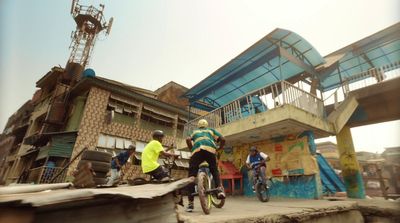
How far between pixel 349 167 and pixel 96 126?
14.4m

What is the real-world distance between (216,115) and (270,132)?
277 centimetres

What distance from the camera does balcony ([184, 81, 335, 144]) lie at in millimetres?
6703

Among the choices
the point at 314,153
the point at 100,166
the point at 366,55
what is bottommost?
the point at 100,166

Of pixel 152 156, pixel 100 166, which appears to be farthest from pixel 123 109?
pixel 152 156

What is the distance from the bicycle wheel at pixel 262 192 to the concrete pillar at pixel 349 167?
16.6ft

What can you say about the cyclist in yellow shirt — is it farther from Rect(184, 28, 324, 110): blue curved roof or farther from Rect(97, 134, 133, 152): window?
Rect(97, 134, 133, 152): window

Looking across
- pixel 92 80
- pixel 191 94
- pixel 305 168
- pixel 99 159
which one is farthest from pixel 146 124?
pixel 305 168

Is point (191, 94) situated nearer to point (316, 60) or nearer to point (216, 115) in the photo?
point (216, 115)

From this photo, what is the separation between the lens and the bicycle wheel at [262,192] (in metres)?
6.27

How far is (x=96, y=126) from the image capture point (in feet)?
46.2

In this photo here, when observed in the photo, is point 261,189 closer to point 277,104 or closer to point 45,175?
point 277,104

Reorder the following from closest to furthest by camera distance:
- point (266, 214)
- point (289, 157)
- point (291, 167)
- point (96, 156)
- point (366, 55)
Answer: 1. point (266, 214)
2. point (96, 156)
3. point (291, 167)
4. point (289, 157)
5. point (366, 55)

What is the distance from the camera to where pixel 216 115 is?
9898 mm

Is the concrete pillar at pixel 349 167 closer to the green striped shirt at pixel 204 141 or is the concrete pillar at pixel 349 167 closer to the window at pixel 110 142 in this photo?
the green striped shirt at pixel 204 141
